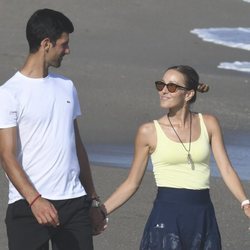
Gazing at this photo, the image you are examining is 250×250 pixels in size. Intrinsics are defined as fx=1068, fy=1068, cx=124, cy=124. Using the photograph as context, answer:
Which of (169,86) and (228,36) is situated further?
(228,36)

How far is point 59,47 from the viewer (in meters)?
5.24

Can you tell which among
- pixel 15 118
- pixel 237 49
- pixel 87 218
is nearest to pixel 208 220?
pixel 87 218

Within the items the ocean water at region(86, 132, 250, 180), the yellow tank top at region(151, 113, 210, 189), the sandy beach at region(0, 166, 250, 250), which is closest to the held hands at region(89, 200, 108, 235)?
the yellow tank top at region(151, 113, 210, 189)

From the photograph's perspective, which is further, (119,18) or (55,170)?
(119,18)

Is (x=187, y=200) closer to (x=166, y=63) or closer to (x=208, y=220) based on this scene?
(x=208, y=220)

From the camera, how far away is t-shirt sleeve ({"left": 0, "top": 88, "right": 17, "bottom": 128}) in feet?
16.7

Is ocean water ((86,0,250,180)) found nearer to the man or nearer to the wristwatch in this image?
the wristwatch

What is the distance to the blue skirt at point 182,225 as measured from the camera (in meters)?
5.51

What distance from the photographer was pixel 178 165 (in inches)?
220

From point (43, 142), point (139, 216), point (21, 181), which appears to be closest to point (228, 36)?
point (139, 216)

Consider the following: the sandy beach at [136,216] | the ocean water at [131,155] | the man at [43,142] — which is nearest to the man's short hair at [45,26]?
the man at [43,142]

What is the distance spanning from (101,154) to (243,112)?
2922mm

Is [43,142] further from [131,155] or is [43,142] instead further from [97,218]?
[131,155]

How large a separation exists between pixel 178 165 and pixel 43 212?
0.91 metres
